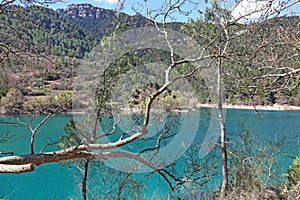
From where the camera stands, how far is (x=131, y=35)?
4.30 meters

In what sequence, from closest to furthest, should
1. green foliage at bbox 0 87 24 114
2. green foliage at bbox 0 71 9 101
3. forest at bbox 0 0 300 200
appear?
1. forest at bbox 0 0 300 200
2. green foliage at bbox 0 87 24 114
3. green foliage at bbox 0 71 9 101

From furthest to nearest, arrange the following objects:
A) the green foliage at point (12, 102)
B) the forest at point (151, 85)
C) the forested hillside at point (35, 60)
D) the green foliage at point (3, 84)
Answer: the green foliage at point (3, 84) < the green foliage at point (12, 102) < the forested hillside at point (35, 60) < the forest at point (151, 85)

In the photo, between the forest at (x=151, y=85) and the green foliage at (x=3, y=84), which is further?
the green foliage at (x=3, y=84)

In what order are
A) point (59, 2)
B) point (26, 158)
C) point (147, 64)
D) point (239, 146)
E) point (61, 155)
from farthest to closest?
point (239, 146), point (147, 64), point (59, 2), point (61, 155), point (26, 158)

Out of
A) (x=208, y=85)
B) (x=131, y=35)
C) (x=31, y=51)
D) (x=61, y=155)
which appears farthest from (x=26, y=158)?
(x=208, y=85)

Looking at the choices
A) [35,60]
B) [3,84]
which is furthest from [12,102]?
[35,60]

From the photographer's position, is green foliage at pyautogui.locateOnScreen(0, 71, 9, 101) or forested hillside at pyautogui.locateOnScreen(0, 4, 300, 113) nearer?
forested hillside at pyautogui.locateOnScreen(0, 4, 300, 113)

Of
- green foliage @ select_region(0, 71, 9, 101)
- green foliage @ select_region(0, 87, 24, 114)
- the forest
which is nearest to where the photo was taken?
the forest

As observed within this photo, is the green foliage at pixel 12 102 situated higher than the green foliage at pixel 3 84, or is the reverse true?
the green foliage at pixel 3 84

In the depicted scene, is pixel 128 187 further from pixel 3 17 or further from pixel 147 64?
pixel 3 17

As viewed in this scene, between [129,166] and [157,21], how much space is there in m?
2.49

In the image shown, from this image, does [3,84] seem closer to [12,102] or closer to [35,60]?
[12,102]

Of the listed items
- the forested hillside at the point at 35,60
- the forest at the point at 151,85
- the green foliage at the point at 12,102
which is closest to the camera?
the forest at the point at 151,85

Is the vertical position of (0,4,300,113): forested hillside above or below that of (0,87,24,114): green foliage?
above
